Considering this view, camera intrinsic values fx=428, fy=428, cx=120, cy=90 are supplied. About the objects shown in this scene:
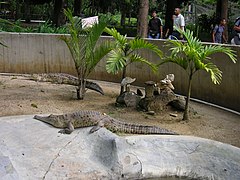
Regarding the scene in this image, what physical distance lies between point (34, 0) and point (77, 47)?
50.6ft

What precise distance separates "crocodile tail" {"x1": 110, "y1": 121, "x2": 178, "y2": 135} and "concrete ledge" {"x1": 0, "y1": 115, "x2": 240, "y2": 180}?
15.6 inches

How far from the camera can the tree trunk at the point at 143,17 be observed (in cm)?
1100

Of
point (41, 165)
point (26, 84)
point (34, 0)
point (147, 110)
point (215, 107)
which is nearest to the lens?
point (41, 165)

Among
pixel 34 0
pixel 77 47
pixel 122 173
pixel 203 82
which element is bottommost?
pixel 122 173

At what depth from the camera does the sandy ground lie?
6593 mm

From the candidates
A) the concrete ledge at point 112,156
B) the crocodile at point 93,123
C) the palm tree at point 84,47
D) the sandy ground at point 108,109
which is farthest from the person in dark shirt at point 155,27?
the concrete ledge at point 112,156

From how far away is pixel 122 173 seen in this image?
4.87 m

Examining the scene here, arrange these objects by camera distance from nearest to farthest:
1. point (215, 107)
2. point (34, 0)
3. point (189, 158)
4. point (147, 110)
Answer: point (189, 158) < point (147, 110) < point (215, 107) < point (34, 0)

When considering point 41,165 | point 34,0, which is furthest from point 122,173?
point 34,0

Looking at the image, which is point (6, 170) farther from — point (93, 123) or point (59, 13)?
point (59, 13)

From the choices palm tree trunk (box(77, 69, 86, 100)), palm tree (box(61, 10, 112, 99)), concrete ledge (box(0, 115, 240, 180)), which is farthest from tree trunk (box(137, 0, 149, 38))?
concrete ledge (box(0, 115, 240, 180))

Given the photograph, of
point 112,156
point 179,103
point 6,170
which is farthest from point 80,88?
point 6,170

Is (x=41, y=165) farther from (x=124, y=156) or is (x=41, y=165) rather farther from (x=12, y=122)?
(x=12, y=122)

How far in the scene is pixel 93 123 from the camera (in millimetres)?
6039
